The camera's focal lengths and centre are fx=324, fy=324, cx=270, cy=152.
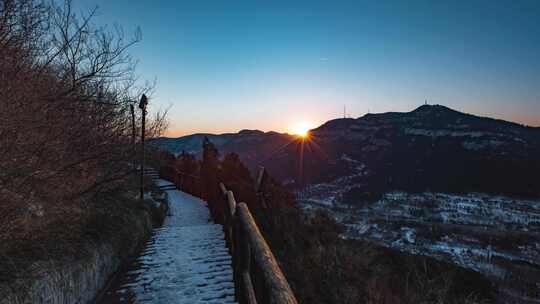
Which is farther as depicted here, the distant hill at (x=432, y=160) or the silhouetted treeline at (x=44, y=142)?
the distant hill at (x=432, y=160)

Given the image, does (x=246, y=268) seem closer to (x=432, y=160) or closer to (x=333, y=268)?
(x=333, y=268)

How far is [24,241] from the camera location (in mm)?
3781

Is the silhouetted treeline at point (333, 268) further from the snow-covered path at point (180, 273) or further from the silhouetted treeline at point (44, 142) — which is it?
the silhouetted treeline at point (44, 142)

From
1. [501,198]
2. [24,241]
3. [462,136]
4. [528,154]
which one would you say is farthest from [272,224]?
[462,136]

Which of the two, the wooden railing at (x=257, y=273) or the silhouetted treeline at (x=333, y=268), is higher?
the wooden railing at (x=257, y=273)

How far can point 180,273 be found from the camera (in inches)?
219

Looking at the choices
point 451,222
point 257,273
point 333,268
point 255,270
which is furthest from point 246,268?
point 451,222

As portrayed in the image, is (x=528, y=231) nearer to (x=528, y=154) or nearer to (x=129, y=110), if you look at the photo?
(x=528, y=154)

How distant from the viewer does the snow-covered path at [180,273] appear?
183 inches

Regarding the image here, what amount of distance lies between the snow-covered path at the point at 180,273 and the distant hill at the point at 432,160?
12783 centimetres

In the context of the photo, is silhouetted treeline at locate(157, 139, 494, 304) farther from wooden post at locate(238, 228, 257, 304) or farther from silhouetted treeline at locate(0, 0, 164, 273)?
silhouetted treeline at locate(0, 0, 164, 273)

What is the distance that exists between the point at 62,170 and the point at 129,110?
4.28 metres

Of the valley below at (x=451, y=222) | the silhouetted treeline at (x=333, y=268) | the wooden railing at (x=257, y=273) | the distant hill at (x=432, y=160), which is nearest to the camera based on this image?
the wooden railing at (x=257, y=273)

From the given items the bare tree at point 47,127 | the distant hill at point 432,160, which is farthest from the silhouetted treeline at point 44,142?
the distant hill at point 432,160
